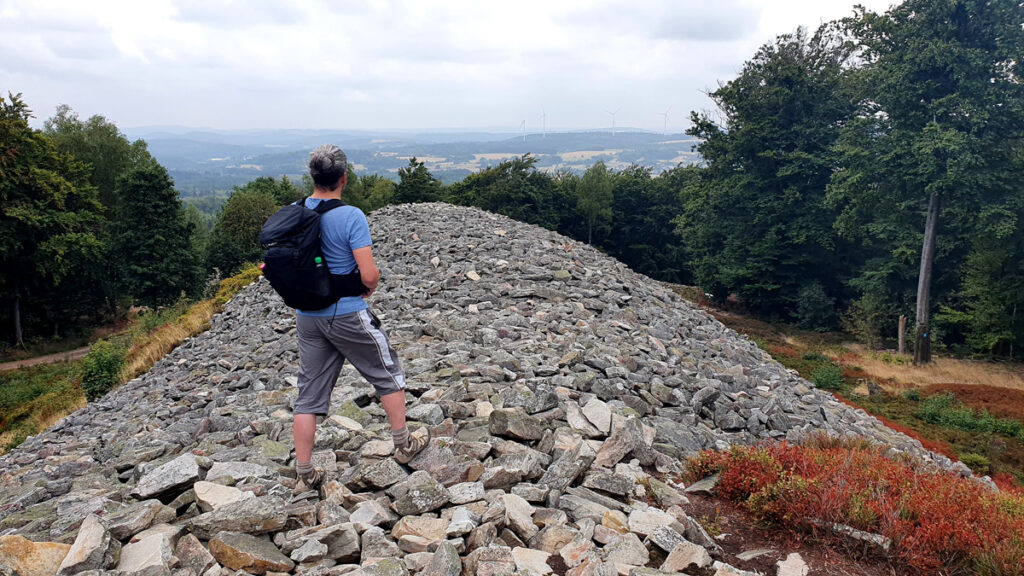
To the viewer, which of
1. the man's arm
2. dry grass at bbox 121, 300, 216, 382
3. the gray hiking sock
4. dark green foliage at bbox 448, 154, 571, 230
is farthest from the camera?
dark green foliage at bbox 448, 154, 571, 230

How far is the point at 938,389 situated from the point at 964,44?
57.5 ft

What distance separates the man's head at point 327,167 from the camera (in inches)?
165

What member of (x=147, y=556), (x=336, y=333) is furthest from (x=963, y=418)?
(x=147, y=556)

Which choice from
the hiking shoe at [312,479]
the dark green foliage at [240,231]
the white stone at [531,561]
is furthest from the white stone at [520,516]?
the dark green foliage at [240,231]

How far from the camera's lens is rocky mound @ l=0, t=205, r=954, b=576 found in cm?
366

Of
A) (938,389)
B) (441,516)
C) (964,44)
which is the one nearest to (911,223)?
(964,44)

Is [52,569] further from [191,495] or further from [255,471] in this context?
[255,471]

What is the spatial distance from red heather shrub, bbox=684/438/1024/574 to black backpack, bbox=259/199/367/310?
394 centimetres

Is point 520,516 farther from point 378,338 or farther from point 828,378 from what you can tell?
point 828,378

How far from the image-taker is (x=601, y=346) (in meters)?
9.34

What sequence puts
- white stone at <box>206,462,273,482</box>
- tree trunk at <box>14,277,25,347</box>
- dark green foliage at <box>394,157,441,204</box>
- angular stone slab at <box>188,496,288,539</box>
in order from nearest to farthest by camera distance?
angular stone slab at <box>188,496,288,539</box>, white stone at <box>206,462,273,482</box>, tree trunk at <box>14,277,25,347</box>, dark green foliage at <box>394,157,441,204</box>

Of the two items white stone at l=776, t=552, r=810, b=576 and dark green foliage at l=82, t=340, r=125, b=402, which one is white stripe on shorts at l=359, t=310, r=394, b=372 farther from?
dark green foliage at l=82, t=340, r=125, b=402

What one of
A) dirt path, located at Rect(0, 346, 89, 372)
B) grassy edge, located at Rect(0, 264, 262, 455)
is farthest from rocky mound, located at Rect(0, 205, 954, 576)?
dirt path, located at Rect(0, 346, 89, 372)

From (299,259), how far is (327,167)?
75cm
